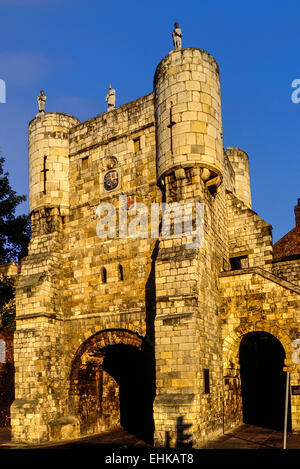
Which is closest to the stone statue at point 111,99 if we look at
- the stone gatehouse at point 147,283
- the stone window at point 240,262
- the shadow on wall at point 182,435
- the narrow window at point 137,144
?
the stone gatehouse at point 147,283

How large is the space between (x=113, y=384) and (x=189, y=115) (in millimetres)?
10461

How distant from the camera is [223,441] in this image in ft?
44.7

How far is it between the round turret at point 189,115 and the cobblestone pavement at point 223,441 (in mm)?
7624

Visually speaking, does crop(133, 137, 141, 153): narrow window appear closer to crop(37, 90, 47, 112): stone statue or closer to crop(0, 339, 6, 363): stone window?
crop(37, 90, 47, 112): stone statue

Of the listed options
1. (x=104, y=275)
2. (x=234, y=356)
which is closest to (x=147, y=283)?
(x=104, y=275)

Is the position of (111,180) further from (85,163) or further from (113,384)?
(113,384)

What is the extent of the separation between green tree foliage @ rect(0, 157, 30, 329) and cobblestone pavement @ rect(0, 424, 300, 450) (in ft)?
23.1

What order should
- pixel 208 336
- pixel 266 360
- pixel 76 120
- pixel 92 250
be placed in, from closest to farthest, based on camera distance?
pixel 208 336
pixel 92 250
pixel 76 120
pixel 266 360

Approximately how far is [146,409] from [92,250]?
24.3 feet

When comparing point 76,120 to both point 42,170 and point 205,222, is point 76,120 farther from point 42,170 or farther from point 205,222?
point 205,222

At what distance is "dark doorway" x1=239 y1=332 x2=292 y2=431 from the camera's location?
19734 millimetres
